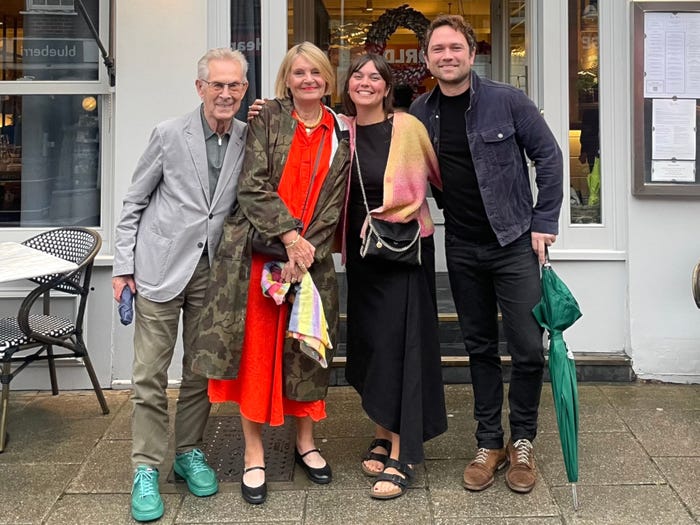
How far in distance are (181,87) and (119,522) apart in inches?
110

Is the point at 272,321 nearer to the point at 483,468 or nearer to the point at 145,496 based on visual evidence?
the point at 145,496

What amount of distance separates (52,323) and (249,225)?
1928 mm

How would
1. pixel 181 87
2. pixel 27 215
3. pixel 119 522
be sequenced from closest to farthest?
pixel 119 522 < pixel 181 87 < pixel 27 215

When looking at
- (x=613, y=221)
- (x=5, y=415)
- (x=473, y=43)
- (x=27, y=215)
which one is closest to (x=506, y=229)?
(x=473, y=43)

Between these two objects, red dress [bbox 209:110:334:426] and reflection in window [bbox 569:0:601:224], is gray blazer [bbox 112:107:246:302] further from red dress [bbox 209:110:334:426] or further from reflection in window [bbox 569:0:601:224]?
reflection in window [bbox 569:0:601:224]

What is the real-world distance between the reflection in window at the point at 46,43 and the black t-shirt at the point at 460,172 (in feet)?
9.50

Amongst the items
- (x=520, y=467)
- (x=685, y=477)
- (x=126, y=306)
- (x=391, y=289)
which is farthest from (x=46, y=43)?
(x=685, y=477)

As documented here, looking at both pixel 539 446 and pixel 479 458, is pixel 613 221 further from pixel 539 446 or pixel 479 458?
pixel 479 458

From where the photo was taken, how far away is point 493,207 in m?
3.31

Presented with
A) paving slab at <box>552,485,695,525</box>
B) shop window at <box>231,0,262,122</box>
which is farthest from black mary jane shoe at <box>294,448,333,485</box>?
shop window at <box>231,0,262,122</box>

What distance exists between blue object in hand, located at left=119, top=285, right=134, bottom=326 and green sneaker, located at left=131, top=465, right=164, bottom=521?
2.17ft

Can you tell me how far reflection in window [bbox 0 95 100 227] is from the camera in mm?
5184

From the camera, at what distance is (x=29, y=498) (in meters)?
3.41

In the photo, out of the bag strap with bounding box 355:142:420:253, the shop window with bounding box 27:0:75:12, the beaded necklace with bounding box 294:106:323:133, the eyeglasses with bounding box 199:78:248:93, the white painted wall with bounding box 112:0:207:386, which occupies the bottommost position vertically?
the bag strap with bounding box 355:142:420:253
